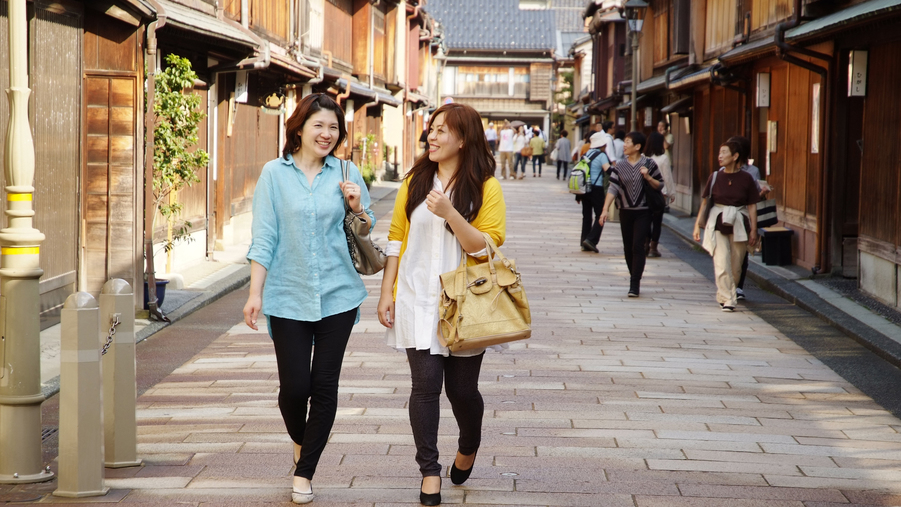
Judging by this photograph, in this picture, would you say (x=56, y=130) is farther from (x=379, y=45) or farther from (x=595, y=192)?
(x=379, y=45)

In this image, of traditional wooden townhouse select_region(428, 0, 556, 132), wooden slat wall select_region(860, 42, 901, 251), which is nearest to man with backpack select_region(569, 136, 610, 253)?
wooden slat wall select_region(860, 42, 901, 251)

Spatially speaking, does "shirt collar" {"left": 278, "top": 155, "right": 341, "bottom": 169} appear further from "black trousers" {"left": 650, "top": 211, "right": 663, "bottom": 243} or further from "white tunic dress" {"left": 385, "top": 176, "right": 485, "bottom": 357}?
"black trousers" {"left": 650, "top": 211, "right": 663, "bottom": 243}

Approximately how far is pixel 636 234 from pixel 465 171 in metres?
7.16

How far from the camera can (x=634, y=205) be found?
1142 centimetres

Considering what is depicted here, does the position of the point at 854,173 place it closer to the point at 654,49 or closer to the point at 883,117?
the point at 883,117

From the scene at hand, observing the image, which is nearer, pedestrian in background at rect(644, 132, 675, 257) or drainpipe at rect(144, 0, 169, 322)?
drainpipe at rect(144, 0, 169, 322)

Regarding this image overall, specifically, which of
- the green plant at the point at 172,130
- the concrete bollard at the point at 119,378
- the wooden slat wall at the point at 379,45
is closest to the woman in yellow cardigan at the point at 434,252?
the concrete bollard at the point at 119,378

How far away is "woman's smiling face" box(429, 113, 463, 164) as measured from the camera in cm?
452

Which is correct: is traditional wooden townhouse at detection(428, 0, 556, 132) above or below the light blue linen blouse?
above

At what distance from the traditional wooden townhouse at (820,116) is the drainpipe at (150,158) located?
6422 mm

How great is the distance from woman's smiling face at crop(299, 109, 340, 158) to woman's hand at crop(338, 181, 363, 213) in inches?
6.9

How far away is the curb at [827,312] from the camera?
8.31m

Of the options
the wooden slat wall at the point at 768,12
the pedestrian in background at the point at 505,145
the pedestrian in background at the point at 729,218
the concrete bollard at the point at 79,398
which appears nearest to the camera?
the concrete bollard at the point at 79,398

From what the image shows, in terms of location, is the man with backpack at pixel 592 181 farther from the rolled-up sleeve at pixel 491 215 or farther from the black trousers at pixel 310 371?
the black trousers at pixel 310 371
